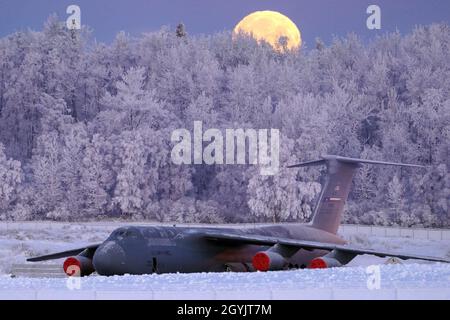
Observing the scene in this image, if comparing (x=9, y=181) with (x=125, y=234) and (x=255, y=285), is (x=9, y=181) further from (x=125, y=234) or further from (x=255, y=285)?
(x=255, y=285)

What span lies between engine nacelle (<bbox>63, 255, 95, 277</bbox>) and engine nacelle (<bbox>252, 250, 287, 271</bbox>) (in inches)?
238

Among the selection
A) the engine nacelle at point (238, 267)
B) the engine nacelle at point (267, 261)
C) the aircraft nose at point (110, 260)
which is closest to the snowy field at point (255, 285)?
the aircraft nose at point (110, 260)

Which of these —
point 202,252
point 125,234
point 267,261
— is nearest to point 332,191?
point 267,261

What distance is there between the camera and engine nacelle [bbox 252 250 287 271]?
25.9 meters

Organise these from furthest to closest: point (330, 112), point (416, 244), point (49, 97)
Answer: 1. point (49, 97)
2. point (330, 112)
3. point (416, 244)

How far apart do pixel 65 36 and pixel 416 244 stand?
42.5 meters

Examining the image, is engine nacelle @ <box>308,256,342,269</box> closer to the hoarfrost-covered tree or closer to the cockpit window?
the cockpit window

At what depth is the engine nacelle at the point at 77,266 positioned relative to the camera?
89.9ft

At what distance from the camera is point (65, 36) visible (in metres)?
80.6

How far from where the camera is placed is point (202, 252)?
26.8 metres

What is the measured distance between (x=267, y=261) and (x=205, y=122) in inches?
1828

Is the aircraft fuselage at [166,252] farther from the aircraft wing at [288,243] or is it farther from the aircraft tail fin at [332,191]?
the aircraft tail fin at [332,191]

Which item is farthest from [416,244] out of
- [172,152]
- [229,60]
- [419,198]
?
[229,60]
